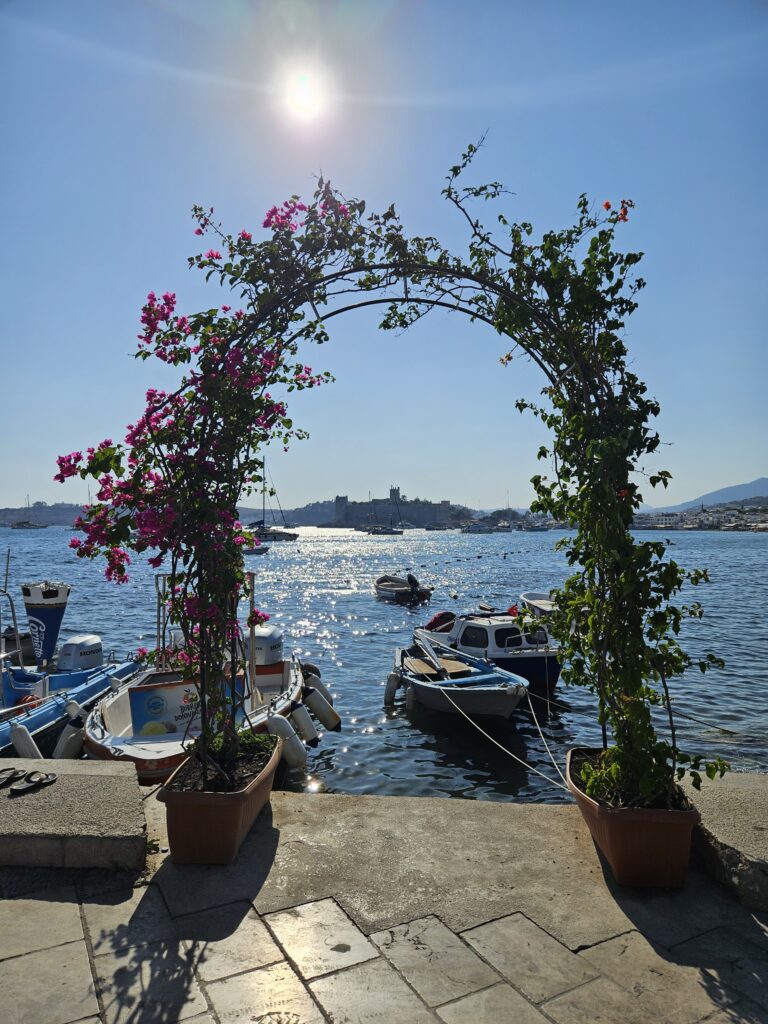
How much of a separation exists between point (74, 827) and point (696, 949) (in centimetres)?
366

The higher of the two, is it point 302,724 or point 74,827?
point 74,827

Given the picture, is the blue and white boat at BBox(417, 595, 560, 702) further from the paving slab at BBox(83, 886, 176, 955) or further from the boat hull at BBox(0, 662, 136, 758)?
the paving slab at BBox(83, 886, 176, 955)

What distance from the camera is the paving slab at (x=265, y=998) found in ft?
9.63

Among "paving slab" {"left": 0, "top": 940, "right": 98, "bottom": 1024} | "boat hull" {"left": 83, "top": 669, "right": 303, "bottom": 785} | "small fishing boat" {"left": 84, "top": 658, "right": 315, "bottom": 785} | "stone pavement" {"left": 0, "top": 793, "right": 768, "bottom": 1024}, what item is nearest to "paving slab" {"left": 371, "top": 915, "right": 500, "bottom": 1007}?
"stone pavement" {"left": 0, "top": 793, "right": 768, "bottom": 1024}

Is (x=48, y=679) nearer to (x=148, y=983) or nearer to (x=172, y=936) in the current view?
(x=172, y=936)

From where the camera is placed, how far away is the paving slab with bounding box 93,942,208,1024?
9.79 ft

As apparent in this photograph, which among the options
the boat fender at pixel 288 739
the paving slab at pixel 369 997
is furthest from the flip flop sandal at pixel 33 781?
the boat fender at pixel 288 739

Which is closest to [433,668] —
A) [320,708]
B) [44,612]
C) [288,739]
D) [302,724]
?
[320,708]

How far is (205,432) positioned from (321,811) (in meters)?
3.10

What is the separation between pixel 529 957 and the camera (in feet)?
11.1

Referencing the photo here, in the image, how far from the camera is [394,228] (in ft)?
17.2

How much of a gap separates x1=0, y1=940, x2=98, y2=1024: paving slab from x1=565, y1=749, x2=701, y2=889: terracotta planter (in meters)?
2.98

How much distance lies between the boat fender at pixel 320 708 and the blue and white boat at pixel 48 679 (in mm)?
3924

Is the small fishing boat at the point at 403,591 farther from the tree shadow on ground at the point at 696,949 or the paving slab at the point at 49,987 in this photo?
the paving slab at the point at 49,987
